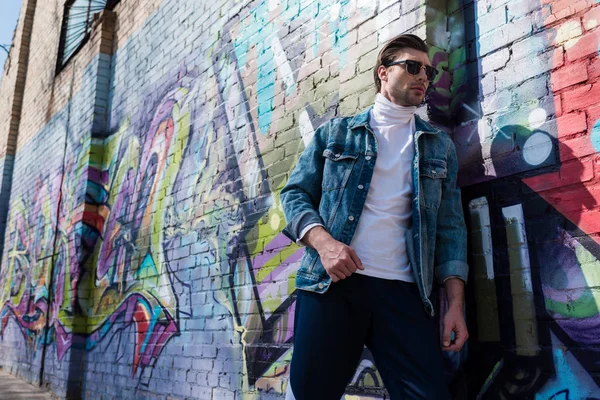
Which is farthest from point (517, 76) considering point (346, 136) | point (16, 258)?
point (16, 258)

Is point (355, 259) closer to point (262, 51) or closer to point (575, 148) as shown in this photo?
point (575, 148)

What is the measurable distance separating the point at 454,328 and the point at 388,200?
0.46 metres

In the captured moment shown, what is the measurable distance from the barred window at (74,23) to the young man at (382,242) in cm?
654

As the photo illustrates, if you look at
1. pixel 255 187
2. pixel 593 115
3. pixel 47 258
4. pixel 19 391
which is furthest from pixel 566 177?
pixel 47 258

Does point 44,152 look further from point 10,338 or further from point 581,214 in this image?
point 581,214

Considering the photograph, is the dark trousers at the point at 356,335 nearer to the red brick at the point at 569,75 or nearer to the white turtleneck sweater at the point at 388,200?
the white turtleneck sweater at the point at 388,200

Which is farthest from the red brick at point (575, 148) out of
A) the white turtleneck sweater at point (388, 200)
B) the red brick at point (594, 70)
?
the white turtleneck sweater at point (388, 200)

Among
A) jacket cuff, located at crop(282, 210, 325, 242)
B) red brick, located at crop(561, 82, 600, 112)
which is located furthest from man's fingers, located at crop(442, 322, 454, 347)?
red brick, located at crop(561, 82, 600, 112)

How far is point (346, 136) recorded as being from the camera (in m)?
1.99

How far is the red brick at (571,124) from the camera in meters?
2.02

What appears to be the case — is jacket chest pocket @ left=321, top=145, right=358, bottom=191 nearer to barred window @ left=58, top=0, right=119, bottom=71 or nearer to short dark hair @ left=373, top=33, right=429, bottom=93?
short dark hair @ left=373, top=33, right=429, bottom=93

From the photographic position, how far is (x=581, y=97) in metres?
2.04

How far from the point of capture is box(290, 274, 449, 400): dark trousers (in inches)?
66.3

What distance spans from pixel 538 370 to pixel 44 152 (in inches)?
293
